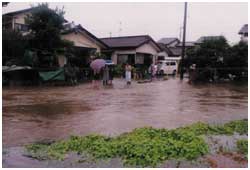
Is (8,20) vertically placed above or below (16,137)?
above

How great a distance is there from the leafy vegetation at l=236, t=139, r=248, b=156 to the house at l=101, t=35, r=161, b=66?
2721cm

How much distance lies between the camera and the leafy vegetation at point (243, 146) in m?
5.43

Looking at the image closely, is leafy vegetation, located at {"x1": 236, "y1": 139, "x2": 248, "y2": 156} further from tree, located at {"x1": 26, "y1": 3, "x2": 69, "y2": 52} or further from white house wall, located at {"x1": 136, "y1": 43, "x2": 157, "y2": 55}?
white house wall, located at {"x1": 136, "y1": 43, "x2": 157, "y2": 55}

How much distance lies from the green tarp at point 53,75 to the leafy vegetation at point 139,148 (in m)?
14.3

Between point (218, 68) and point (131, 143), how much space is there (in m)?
20.5

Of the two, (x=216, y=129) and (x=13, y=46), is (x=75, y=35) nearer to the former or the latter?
(x=13, y=46)

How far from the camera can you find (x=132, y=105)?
39.4 ft

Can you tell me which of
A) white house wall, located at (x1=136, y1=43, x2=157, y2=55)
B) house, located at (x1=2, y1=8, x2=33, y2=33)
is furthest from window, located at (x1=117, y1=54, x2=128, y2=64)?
house, located at (x1=2, y1=8, x2=33, y2=33)

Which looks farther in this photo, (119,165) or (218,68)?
(218,68)

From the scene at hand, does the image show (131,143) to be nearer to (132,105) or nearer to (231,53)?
(132,105)

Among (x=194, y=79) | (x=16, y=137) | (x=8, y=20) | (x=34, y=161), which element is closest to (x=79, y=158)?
(x=34, y=161)

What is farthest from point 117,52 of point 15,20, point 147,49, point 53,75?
point 53,75

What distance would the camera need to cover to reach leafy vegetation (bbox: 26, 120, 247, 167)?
4.91 m

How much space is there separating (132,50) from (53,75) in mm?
13858
